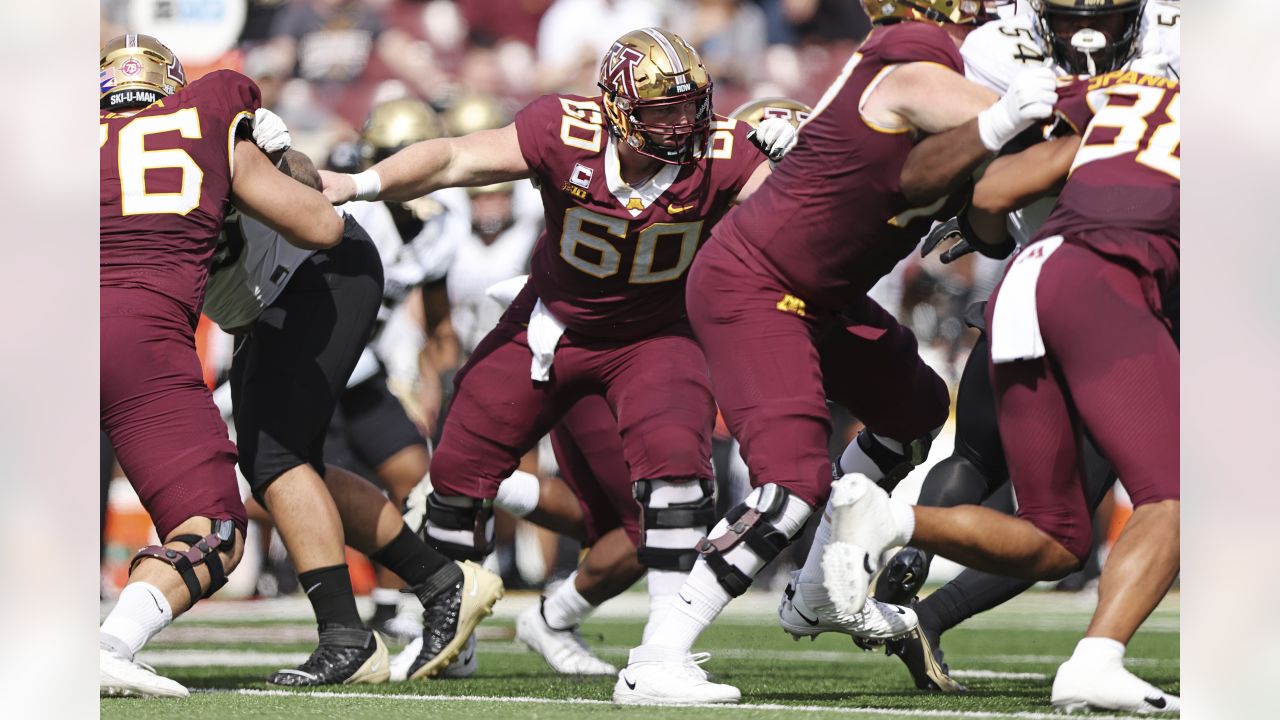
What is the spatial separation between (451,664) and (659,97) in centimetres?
143

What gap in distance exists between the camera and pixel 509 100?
22.3ft

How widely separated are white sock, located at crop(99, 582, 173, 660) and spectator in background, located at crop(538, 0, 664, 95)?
3729 millimetres

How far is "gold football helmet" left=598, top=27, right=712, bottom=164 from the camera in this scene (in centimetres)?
361

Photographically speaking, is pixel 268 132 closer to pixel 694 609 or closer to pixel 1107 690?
pixel 694 609

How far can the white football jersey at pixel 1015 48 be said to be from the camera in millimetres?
3252

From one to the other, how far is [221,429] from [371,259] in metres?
0.89

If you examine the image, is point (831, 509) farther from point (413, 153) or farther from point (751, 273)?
point (413, 153)

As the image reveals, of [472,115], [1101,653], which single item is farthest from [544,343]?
[472,115]

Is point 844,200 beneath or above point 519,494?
above

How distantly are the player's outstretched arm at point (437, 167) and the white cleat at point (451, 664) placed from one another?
Answer: 3.55 ft

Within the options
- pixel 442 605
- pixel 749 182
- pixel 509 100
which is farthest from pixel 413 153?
pixel 509 100

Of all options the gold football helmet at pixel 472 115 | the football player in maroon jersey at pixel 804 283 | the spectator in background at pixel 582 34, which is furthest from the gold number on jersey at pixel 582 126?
the spectator in background at pixel 582 34

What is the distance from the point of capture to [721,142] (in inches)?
150

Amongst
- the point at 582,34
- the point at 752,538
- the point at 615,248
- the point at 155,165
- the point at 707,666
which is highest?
the point at 155,165
